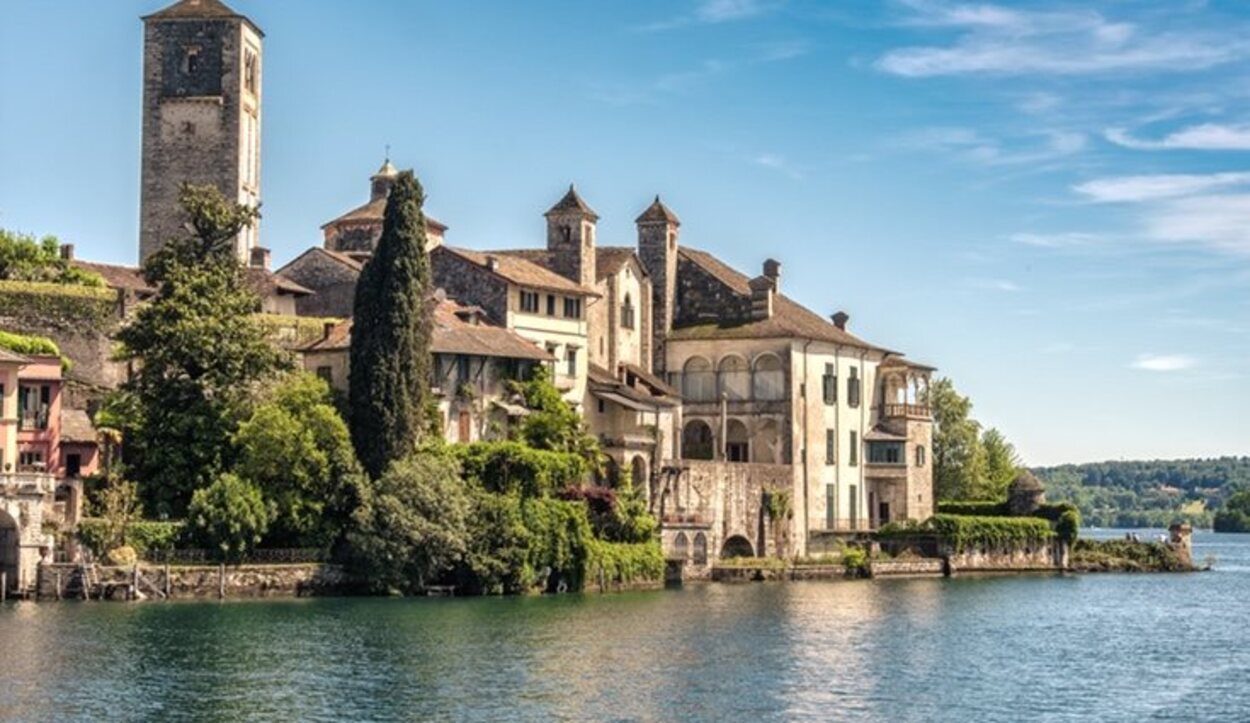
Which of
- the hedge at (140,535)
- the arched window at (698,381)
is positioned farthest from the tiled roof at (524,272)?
the hedge at (140,535)

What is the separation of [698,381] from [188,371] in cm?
3776

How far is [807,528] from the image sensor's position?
104438 mm

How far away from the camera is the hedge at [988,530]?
103062 mm

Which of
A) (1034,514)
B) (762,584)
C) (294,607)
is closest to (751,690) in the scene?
(294,607)

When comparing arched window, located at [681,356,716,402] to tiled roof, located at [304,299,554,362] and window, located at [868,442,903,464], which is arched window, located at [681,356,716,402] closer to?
window, located at [868,442,903,464]

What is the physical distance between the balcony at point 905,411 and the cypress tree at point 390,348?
4127 centimetres

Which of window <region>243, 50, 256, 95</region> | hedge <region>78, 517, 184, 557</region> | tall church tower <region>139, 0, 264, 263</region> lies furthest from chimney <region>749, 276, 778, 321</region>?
hedge <region>78, 517, 184, 557</region>

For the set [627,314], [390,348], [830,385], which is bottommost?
[390,348]

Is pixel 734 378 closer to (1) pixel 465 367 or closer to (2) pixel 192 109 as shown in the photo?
(1) pixel 465 367

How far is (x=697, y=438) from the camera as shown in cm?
10756

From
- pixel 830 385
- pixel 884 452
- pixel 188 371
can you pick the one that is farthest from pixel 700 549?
pixel 188 371

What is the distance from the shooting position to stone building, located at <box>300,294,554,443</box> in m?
84.7

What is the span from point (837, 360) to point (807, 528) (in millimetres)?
10696

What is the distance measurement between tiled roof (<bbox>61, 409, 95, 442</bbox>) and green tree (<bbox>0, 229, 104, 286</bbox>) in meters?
9.29
